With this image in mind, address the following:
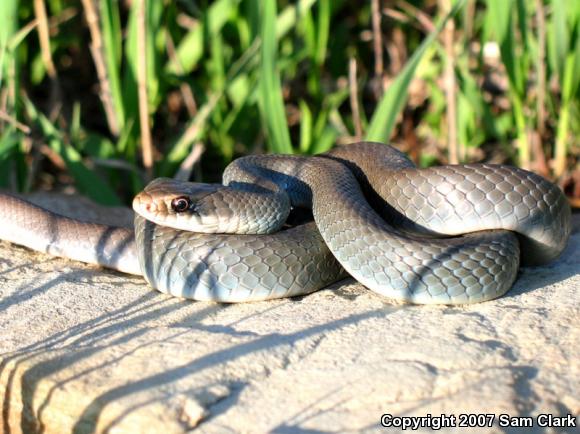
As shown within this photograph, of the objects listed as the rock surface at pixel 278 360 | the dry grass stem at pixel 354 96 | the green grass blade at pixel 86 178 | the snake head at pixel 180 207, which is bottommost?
the rock surface at pixel 278 360

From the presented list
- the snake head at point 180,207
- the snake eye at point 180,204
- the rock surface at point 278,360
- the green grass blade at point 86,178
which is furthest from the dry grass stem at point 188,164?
the rock surface at point 278,360

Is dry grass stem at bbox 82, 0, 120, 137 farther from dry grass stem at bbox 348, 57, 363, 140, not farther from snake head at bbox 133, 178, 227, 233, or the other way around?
snake head at bbox 133, 178, 227, 233

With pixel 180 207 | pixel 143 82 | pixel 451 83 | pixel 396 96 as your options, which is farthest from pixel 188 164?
pixel 451 83

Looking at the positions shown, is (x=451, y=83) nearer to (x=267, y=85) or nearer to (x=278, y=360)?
(x=267, y=85)

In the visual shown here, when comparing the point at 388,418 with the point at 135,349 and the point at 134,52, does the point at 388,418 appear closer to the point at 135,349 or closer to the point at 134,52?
the point at 135,349

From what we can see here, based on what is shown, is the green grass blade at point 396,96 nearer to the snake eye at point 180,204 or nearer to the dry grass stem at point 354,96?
the dry grass stem at point 354,96

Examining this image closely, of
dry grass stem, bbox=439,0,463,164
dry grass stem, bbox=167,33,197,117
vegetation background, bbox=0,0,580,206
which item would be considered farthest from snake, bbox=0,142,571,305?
dry grass stem, bbox=167,33,197,117

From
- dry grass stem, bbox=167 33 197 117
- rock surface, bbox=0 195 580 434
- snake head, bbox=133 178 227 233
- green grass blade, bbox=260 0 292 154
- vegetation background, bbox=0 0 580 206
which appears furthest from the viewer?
dry grass stem, bbox=167 33 197 117
